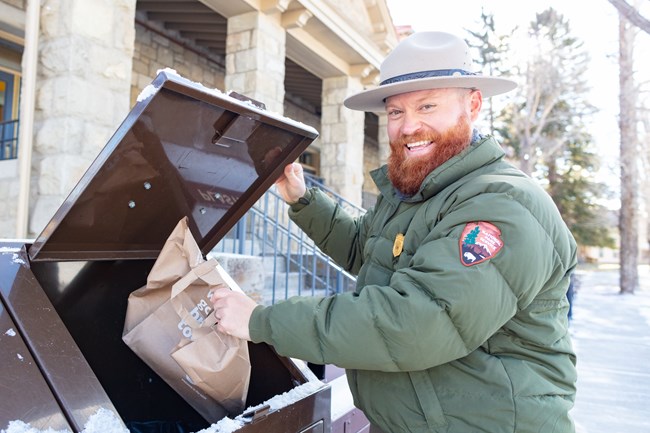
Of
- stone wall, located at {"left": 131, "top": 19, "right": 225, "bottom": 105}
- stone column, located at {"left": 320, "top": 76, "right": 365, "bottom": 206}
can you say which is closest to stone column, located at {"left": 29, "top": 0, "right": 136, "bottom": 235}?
stone wall, located at {"left": 131, "top": 19, "right": 225, "bottom": 105}

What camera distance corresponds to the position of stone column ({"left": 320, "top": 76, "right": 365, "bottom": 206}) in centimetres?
757

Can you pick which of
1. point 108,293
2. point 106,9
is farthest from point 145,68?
point 108,293

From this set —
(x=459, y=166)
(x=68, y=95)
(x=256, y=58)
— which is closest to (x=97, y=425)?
(x=459, y=166)

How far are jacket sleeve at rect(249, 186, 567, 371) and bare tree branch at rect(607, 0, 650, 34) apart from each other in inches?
227

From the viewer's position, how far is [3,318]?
1009mm

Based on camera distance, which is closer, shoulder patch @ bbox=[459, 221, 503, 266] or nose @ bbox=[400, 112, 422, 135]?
shoulder patch @ bbox=[459, 221, 503, 266]

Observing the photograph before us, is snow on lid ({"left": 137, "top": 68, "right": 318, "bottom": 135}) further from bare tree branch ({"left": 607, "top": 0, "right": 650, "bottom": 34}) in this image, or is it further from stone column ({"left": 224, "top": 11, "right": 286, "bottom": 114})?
bare tree branch ({"left": 607, "top": 0, "right": 650, "bottom": 34})

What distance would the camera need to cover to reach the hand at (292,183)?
6.17 ft

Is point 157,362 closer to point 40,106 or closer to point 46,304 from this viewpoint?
point 46,304

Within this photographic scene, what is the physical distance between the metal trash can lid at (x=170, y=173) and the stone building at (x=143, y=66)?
238 centimetres

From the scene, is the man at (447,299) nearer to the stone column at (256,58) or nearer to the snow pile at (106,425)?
the snow pile at (106,425)

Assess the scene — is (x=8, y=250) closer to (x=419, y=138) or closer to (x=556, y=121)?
(x=419, y=138)

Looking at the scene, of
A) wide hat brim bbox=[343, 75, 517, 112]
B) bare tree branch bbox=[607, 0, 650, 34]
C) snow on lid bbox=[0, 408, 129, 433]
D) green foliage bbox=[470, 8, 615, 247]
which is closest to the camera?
snow on lid bbox=[0, 408, 129, 433]

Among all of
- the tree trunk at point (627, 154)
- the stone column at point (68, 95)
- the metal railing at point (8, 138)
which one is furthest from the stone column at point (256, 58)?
the tree trunk at point (627, 154)
